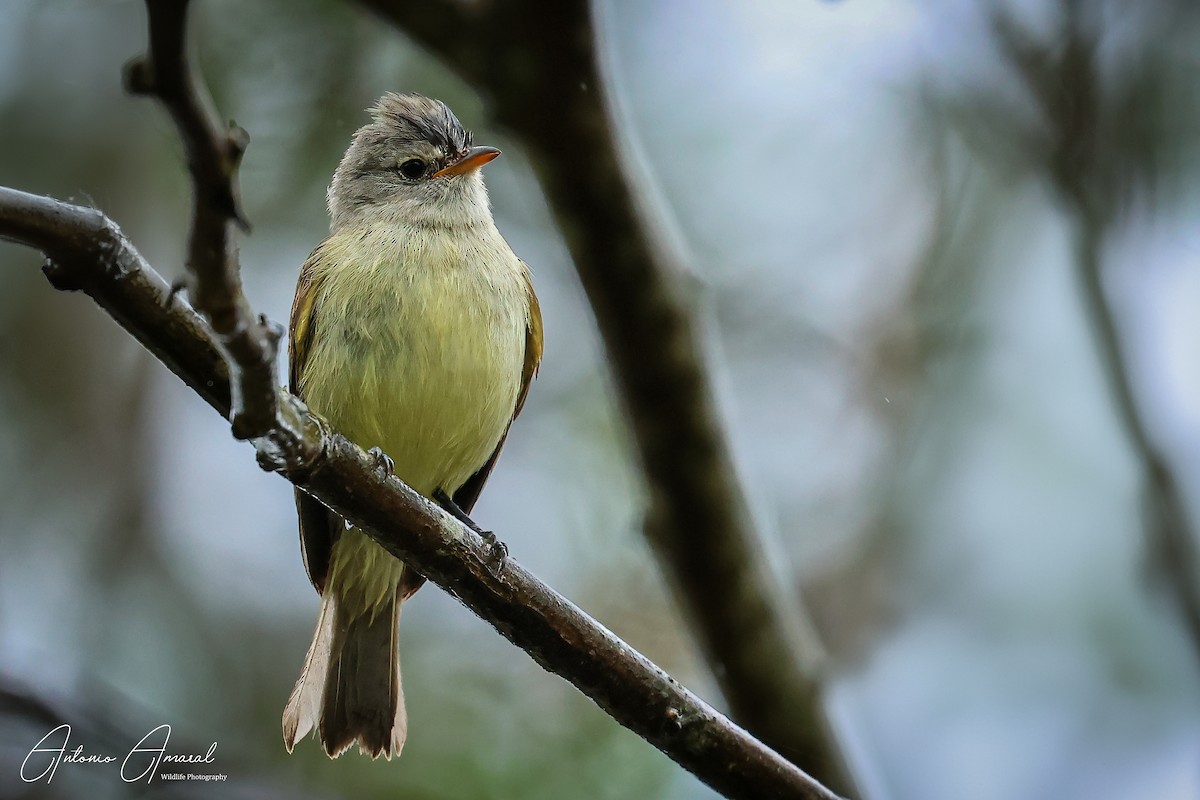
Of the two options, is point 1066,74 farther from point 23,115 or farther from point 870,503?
point 23,115

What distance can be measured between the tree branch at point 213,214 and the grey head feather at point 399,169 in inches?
99.2

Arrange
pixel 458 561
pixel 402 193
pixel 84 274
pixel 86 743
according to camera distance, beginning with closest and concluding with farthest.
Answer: pixel 84 274
pixel 458 561
pixel 86 743
pixel 402 193

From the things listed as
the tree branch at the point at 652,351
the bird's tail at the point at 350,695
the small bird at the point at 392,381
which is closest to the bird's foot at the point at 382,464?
the small bird at the point at 392,381

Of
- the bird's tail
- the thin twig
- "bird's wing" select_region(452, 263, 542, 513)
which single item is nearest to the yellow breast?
"bird's wing" select_region(452, 263, 542, 513)

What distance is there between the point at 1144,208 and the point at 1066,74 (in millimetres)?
629

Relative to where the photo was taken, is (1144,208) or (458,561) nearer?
(458,561)

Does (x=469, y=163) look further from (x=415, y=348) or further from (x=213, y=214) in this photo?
(x=213, y=214)

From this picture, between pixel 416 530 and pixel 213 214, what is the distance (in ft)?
3.97

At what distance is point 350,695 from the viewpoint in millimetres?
4371

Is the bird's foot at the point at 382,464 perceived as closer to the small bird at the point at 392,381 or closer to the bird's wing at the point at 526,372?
the small bird at the point at 392,381

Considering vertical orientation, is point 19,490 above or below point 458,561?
below

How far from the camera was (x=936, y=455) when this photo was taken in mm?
8570

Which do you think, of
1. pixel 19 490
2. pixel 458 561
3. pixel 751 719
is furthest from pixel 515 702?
pixel 458 561
